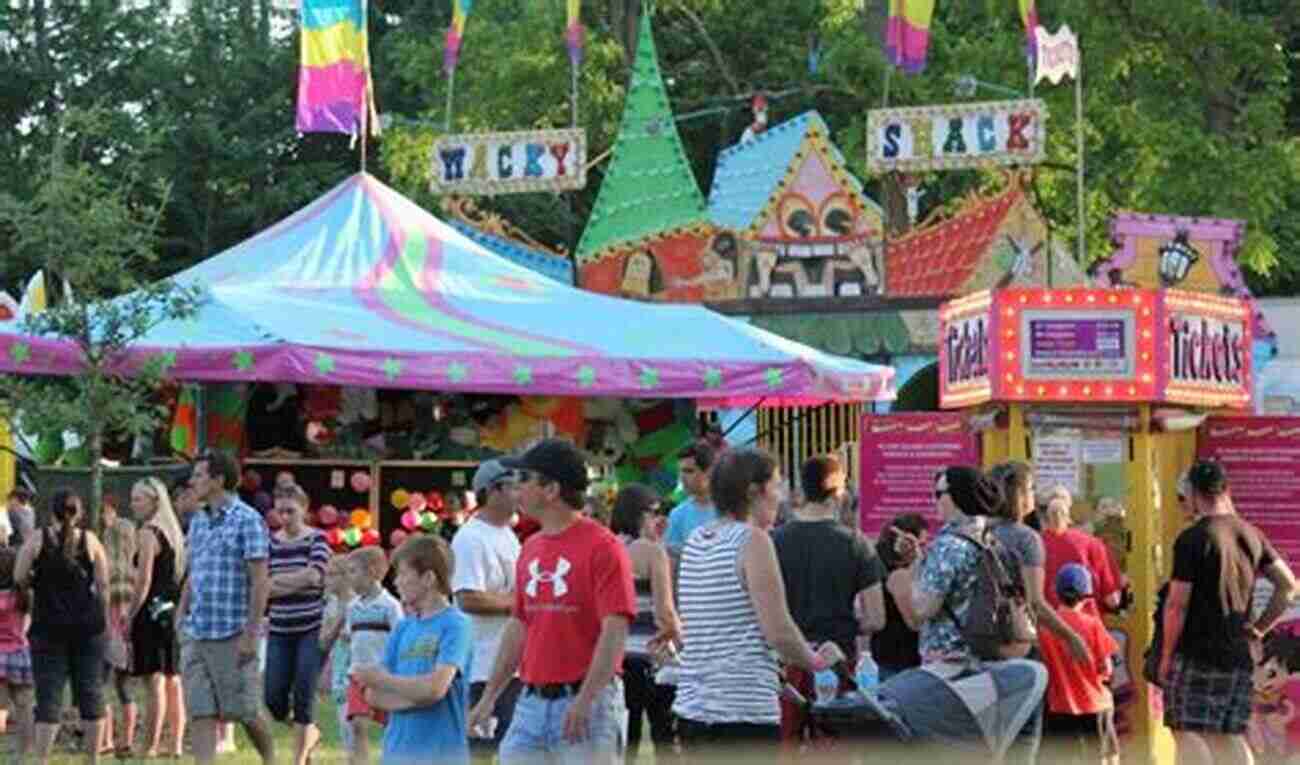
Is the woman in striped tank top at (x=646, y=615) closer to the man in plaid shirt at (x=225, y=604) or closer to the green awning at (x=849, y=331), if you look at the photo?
the man in plaid shirt at (x=225, y=604)

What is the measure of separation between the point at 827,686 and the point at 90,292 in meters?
8.27

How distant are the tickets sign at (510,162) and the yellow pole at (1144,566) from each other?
1532cm

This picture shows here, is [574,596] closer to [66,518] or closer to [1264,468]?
[66,518]

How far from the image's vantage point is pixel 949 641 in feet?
33.9

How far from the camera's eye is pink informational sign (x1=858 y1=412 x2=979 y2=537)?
17.9 m

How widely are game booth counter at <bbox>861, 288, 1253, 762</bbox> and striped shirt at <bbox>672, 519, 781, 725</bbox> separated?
261 inches

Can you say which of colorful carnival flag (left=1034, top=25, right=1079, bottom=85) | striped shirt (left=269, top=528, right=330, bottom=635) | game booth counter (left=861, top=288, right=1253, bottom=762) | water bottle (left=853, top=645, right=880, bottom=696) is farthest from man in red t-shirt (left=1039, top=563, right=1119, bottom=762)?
colorful carnival flag (left=1034, top=25, right=1079, bottom=85)

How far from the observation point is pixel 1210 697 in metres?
12.3

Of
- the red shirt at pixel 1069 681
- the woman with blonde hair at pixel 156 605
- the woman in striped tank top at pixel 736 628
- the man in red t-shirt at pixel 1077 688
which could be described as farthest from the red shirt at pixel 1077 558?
the woman with blonde hair at pixel 156 605

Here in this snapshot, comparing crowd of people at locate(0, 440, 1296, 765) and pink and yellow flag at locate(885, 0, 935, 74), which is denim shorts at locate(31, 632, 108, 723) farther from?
pink and yellow flag at locate(885, 0, 935, 74)

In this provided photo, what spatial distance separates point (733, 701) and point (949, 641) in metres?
1.21

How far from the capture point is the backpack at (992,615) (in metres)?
10.3

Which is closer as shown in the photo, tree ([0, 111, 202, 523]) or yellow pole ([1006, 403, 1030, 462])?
tree ([0, 111, 202, 523])

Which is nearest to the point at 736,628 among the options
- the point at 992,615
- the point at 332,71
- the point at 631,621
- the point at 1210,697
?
the point at 631,621
